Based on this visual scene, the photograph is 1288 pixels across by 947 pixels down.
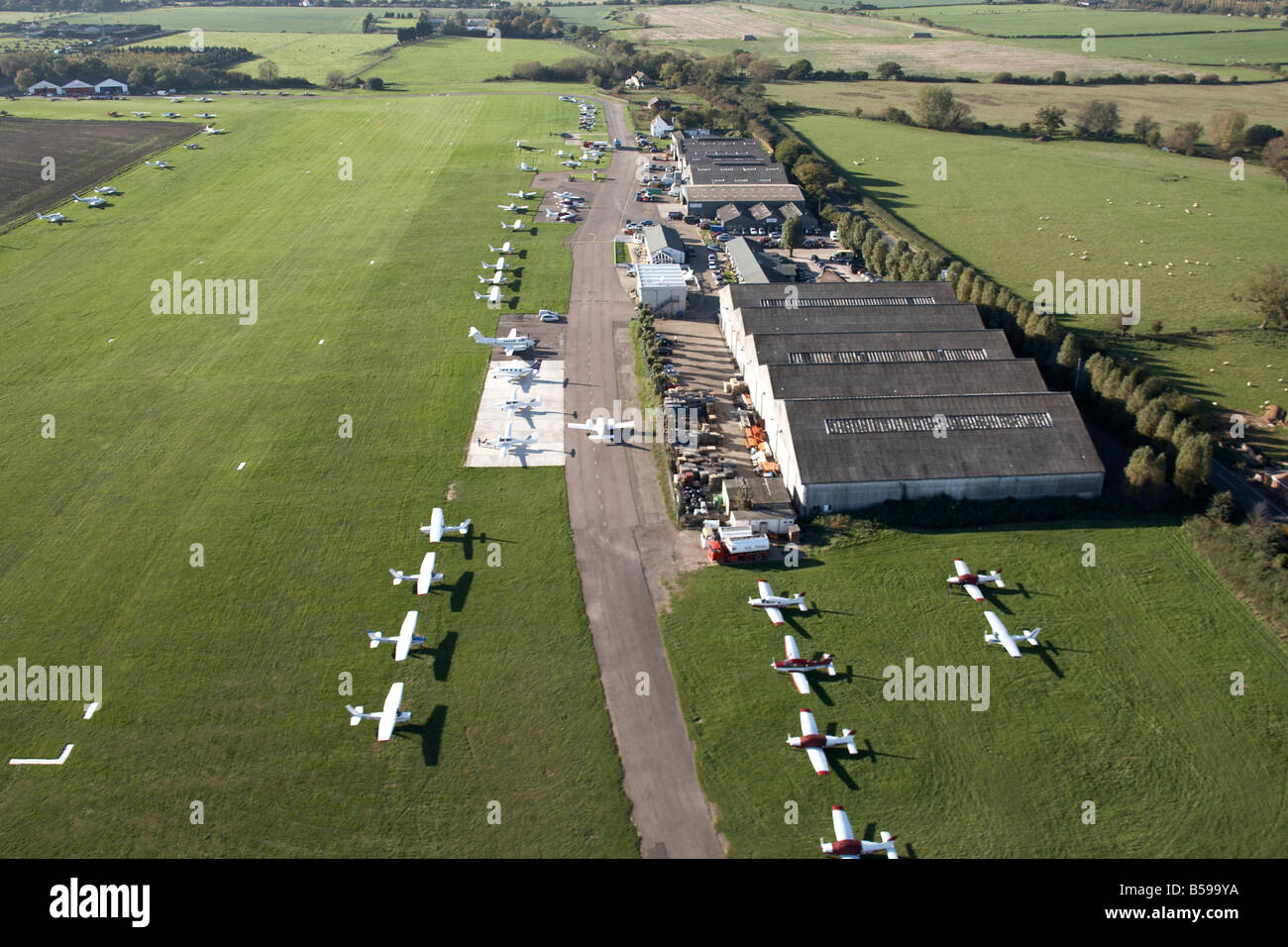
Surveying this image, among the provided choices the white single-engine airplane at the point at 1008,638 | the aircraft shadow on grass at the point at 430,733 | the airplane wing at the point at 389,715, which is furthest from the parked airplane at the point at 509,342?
the white single-engine airplane at the point at 1008,638

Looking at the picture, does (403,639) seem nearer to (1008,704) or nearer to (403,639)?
(403,639)

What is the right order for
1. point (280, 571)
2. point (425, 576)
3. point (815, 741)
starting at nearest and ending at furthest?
1. point (815, 741)
2. point (425, 576)
3. point (280, 571)

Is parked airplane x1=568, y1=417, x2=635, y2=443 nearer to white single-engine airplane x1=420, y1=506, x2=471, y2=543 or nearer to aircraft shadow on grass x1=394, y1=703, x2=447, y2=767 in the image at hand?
white single-engine airplane x1=420, y1=506, x2=471, y2=543

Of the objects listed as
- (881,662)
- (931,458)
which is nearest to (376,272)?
(931,458)

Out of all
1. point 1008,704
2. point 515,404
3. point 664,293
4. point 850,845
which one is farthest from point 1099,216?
point 850,845

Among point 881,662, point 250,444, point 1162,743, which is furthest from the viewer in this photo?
point 250,444

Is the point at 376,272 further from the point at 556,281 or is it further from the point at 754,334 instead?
the point at 754,334
